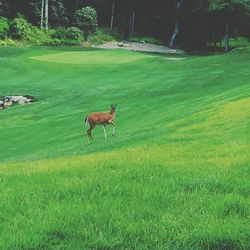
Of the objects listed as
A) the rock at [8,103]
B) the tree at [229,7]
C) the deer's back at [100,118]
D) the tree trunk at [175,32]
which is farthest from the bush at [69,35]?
the deer's back at [100,118]

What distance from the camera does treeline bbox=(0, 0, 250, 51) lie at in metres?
93.1

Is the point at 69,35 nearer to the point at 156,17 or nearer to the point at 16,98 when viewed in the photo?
the point at 156,17

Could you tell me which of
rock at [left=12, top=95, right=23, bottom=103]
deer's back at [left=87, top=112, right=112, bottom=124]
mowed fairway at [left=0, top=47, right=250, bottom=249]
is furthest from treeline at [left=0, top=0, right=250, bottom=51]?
mowed fairway at [left=0, top=47, right=250, bottom=249]

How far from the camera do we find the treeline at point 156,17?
93.1 m

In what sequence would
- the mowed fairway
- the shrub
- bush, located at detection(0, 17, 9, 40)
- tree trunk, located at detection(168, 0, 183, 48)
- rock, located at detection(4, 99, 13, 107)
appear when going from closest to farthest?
the mowed fairway < rock, located at detection(4, 99, 13, 107) < bush, located at detection(0, 17, 9, 40) < the shrub < tree trunk, located at detection(168, 0, 183, 48)

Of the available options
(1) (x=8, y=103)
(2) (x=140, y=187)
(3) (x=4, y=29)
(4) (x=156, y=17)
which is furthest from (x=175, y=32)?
(2) (x=140, y=187)

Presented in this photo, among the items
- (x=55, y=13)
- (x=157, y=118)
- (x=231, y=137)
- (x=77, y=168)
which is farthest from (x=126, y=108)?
(x=55, y=13)

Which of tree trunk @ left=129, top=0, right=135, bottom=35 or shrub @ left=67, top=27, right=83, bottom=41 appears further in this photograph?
tree trunk @ left=129, top=0, right=135, bottom=35

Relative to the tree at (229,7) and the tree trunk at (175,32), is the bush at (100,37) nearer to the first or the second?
the tree trunk at (175,32)

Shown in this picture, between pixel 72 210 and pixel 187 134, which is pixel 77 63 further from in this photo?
pixel 72 210

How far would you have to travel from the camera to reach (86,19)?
9381 cm

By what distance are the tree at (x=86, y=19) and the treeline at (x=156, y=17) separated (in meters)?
2.47

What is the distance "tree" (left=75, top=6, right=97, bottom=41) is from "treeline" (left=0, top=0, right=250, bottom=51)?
8.10 ft

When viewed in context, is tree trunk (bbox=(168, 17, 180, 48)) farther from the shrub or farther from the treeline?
the shrub
